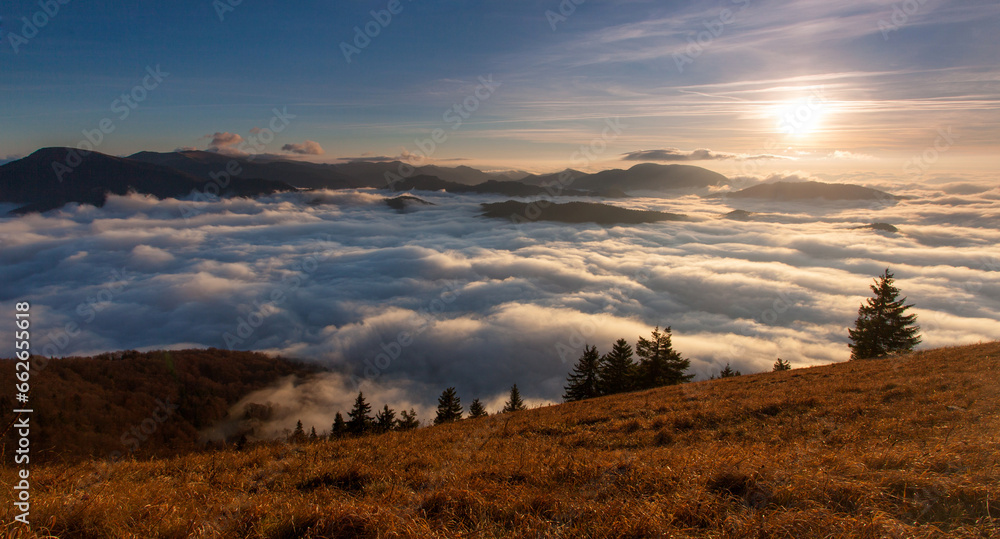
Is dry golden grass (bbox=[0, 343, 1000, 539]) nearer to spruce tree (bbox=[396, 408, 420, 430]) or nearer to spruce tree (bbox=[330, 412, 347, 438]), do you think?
spruce tree (bbox=[330, 412, 347, 438])

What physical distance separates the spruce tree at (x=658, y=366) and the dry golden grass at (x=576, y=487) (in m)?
24.5

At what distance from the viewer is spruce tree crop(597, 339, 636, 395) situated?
34438 mm

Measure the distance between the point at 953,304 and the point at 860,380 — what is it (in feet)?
783

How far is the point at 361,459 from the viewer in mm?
6434

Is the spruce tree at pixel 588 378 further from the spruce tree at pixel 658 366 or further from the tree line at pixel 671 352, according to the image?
the spruce tree at pixel 658 366

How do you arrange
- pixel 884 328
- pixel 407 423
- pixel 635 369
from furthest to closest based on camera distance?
pixel 635 369 → pixel 884 328 → pixel 407 423

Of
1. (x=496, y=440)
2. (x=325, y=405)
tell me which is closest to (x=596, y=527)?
(x=496, y=440)

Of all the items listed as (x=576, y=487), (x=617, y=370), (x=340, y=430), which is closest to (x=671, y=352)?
(x=617, y=370)

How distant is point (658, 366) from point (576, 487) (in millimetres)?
30727

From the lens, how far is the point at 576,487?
4.73 metres

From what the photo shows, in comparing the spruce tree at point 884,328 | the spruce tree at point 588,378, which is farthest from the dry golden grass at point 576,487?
the spruce tree at point 588,378

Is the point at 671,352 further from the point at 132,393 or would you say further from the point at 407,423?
the point at 132,393

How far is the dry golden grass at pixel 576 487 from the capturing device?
11.1 ft

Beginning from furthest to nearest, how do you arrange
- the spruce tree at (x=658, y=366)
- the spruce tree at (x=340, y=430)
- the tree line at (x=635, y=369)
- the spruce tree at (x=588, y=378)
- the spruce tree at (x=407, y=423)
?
the spruce tree at (x=588, y=378) < the tree line at (x=635, y=369) < the spruce tree at (x=658, y=366) < the spruce tree at (x=407, y=423) < the spruce tree at (x=340, y=430)
